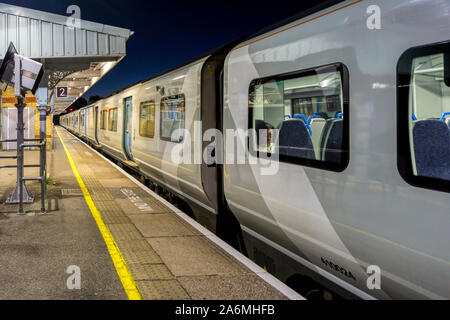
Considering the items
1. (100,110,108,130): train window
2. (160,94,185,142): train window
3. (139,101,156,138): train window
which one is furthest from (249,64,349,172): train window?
(100,110,108,130): train window

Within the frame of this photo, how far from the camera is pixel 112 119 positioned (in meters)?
14.3

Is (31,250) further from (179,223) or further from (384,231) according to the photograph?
(384,231)

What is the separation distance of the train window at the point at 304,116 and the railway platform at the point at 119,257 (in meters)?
1.14

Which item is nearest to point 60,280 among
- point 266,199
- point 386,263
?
point 266,199

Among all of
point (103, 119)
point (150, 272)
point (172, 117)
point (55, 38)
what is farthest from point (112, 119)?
point (150, 272)

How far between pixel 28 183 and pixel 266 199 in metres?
Answer: 7.37

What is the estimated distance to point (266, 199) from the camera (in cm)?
401

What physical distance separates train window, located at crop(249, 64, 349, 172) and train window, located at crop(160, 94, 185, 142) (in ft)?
7.72

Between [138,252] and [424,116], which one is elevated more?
[424,116]

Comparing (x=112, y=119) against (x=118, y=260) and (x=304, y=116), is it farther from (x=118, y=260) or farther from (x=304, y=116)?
(x=304, y=116)

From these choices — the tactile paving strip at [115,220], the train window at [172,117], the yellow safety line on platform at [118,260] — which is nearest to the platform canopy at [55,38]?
the train window at [172,117]

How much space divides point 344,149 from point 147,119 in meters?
6.40
